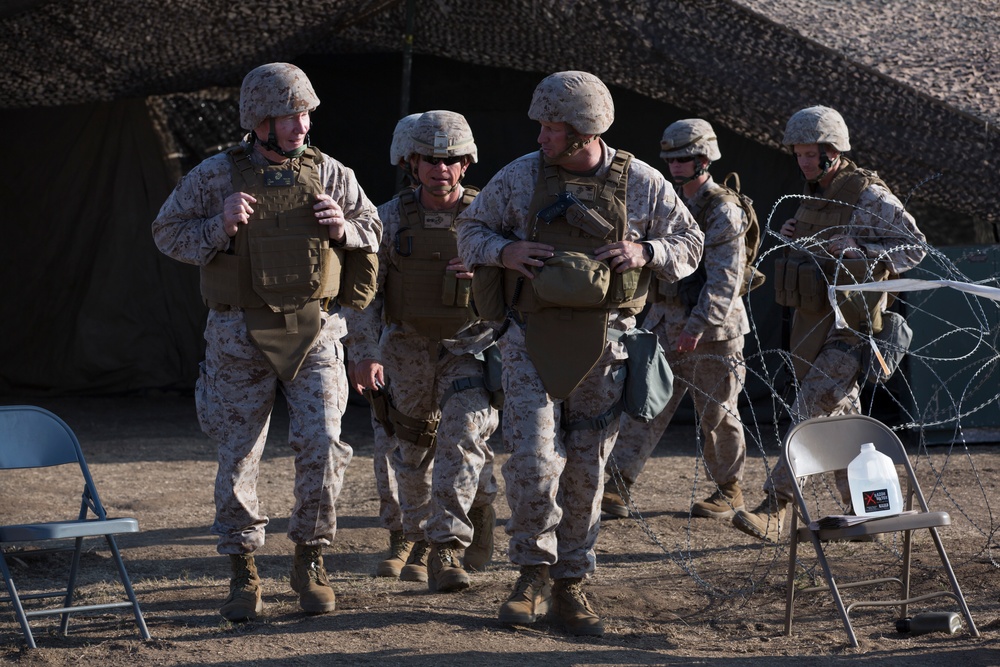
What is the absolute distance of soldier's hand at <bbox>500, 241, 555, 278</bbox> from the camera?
4.37 m

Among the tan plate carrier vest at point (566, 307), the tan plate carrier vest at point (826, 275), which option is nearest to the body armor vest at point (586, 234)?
the tan plate carrier vest at point (566, 307)

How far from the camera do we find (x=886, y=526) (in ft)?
13.8

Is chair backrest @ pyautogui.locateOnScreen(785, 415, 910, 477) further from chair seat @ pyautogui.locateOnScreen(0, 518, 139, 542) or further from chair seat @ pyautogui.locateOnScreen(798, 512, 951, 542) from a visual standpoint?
chair seat @ pyautogui.locateOnScreen(0, 518, 139, 542)

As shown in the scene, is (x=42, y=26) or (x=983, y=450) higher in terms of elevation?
(x=42, y=26)

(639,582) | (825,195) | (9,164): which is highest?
(9,164)

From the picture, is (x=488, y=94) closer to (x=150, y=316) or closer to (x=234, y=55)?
(x=234, y=55)

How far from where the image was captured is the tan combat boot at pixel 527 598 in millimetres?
4457

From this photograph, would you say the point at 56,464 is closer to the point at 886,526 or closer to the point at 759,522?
the point at 886,526

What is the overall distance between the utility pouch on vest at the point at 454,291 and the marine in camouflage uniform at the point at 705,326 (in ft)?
5.14

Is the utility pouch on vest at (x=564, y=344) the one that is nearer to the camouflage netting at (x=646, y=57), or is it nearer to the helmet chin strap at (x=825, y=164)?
the helmet chin strap at (x=825, y=164)

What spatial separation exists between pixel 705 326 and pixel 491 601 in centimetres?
208

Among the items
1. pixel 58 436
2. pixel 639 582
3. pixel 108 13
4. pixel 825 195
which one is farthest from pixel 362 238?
pixel 108 13

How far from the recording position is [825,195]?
620 centimetres

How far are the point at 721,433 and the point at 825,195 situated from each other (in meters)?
1.31
